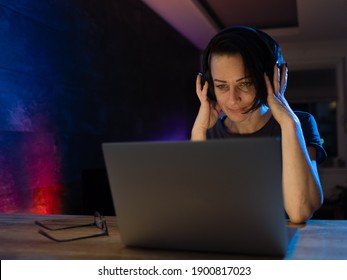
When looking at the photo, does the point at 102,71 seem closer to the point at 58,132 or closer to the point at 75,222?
the point at 58,132

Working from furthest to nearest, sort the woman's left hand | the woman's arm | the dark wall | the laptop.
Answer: the dark wall
the woman's left hand
the woman's arm
the laptop

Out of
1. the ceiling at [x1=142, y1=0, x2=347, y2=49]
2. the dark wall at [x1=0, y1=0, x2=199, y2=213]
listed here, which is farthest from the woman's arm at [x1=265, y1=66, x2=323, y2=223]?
the ceiling at [x1=142, y1=0, x2=347, y2=49]

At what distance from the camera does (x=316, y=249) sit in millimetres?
826

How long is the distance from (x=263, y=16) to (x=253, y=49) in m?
3.73

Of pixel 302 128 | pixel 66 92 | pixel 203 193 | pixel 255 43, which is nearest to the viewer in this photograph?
pixel 203 193

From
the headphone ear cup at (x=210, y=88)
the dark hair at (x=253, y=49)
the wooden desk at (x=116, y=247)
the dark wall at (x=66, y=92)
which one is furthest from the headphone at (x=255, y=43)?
the dark wall at (x=66, y=92)

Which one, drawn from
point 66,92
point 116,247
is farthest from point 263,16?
point 116,247

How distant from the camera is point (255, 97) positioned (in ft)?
4.99

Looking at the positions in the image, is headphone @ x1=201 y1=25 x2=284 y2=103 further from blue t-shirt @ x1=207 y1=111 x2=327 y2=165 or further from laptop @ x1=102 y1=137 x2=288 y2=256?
laptop @ x1=102 y1=137 x2=288 y2=256

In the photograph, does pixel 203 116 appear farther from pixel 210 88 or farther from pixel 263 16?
pixel 263 16

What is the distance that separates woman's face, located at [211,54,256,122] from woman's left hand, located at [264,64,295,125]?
0.07m

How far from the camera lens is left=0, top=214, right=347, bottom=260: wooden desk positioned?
79 centimetres

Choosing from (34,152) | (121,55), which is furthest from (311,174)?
(121,55)

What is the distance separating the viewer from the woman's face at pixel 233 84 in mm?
1481
